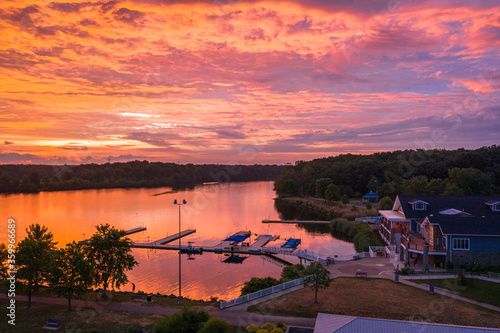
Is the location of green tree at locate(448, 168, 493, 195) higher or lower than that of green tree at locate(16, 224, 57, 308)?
higher

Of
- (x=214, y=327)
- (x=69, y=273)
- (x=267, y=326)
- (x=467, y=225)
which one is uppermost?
(x=467, y=225)

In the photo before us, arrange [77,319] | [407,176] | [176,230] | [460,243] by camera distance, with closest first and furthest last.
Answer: [77,319], [460,243], [176,230], [407,176]

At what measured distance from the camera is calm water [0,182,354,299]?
127ft

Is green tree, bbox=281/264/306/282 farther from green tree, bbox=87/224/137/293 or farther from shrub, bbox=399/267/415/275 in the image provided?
green tree, bbox=87/224/137/293

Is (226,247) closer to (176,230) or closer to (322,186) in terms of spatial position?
(176,230)

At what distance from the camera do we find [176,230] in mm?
68062

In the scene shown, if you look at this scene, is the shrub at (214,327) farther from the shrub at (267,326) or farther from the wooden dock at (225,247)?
the wooden dock at (225,247)

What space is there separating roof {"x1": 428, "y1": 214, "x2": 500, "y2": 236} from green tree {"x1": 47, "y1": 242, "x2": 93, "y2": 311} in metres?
34.7

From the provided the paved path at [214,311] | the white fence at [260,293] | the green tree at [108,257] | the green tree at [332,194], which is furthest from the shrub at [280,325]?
the green tree at [332,194]

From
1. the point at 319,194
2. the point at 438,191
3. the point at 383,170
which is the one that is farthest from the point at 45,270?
the point at 383,170

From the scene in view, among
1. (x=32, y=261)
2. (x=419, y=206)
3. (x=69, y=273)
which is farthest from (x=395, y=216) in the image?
(x=32, y=261)

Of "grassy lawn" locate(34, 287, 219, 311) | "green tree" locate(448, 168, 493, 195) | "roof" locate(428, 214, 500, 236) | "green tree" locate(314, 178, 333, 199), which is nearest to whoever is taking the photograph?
"grassy lawn" locate(34, 287, 219, 311)

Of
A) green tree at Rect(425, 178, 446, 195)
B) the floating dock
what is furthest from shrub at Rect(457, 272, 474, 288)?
green tree at Rect(425, 178, 446, 195)

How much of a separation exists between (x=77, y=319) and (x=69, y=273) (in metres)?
4.03
